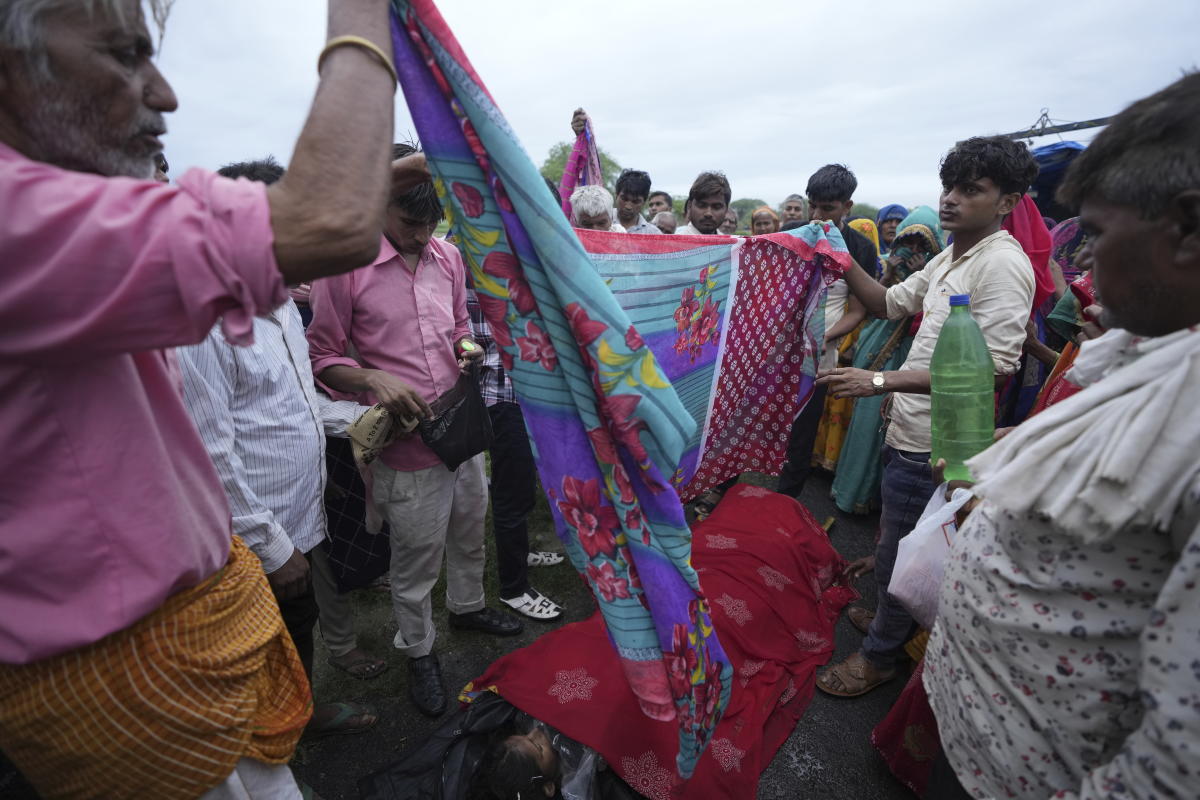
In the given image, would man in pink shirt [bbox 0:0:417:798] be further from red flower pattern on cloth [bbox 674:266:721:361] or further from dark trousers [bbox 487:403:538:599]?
dark trousers [bbox 487:403:538:599]

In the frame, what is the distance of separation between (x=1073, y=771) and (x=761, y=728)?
4.79 ft

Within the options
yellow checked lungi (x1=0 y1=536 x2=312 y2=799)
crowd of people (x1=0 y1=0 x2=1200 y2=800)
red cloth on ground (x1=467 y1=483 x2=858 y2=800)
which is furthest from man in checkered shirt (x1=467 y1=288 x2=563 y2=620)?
yellow checked lungi (x1=0 y1=536 x2=312 y2=799)

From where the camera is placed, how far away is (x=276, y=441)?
196cm

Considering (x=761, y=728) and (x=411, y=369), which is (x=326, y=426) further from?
(x=761, y=728)

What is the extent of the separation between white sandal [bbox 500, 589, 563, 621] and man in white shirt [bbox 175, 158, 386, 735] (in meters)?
1.02

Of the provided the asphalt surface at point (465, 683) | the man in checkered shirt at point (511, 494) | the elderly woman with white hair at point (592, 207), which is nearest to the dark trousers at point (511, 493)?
the man in checkered shirt at point (511, 494)

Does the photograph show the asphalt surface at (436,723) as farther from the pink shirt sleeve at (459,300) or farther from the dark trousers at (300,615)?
the pink shirt sleeve at (459,300)

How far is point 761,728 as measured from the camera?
2.34 metres

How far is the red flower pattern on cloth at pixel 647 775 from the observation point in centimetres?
202

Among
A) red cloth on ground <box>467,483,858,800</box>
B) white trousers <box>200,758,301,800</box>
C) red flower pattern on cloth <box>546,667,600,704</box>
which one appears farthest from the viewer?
red flower pattern on cloth <box>546,667,600,704</box>

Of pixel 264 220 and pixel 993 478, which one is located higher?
pixel 264 220

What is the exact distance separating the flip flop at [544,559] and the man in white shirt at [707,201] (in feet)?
9.99

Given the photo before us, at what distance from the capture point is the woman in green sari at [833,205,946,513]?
4.17m

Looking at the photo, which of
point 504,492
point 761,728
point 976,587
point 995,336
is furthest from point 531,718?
point 995,336
